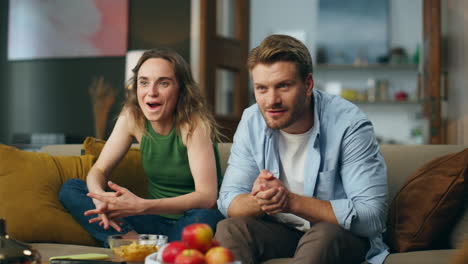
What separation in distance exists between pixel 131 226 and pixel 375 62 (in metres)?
5.23

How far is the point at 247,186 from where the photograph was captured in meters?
1.84

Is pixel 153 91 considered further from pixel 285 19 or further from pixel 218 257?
pixel 285 19

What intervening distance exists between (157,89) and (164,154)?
26 centimetres

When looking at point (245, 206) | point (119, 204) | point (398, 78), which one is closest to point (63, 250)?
point (119, 204)

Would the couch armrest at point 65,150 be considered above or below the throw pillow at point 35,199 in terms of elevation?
above

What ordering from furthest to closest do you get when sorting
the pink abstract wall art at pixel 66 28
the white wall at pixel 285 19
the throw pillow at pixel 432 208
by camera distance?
the white wall at pixel 285 19
the pink abstract wall art at pixel 66 28
the throw pillow at pixel 432 208

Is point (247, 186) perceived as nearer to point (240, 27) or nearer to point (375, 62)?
point (240, 27)

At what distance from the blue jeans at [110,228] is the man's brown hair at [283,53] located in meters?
0.59

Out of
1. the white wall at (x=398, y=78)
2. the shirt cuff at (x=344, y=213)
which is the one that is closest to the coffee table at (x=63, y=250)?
the shirt cuff at (x=344, y=213)

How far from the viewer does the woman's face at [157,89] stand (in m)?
2.10

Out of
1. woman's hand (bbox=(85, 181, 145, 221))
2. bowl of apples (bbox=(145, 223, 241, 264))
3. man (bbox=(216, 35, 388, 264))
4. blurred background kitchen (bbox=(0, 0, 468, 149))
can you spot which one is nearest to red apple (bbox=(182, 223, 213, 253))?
bowl of apples (bbox=(145, 223, 241, 264))

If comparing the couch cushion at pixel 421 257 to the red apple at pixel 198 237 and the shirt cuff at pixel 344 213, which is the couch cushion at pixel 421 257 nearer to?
the shirt cuff at pixel 344 213

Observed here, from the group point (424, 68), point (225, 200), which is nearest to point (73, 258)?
point (225, 200)

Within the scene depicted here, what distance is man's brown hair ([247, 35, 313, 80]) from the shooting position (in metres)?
1.71
